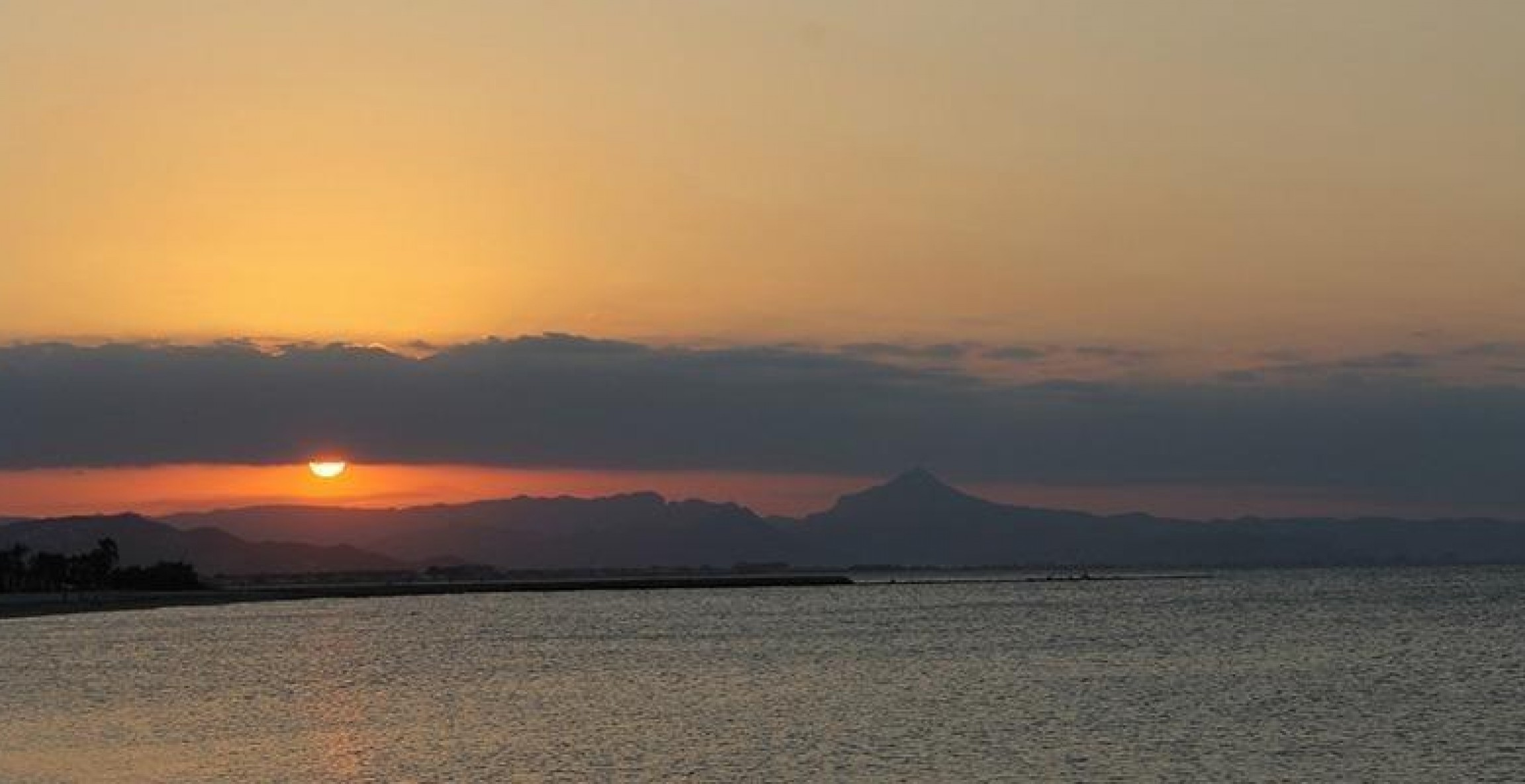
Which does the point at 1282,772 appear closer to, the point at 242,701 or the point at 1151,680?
the point at 1151,680

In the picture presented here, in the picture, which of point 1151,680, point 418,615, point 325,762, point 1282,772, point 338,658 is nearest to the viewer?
point 1282,772

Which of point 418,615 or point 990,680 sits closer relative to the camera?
point 990,680

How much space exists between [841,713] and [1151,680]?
837 inches

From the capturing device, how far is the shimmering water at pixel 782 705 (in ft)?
184

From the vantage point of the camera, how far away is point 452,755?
196 feet

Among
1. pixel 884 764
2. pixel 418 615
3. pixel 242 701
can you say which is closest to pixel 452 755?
pixel 884 764

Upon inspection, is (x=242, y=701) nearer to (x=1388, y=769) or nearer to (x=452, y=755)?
(x=452, y=755)

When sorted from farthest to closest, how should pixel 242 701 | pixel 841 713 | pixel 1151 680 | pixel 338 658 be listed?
pixel 338 658 < pixel 1151 680 < pixel 242 701 < pixel 841 713

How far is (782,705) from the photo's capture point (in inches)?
2985

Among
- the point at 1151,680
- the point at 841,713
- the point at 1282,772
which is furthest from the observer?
the point at 1151,680

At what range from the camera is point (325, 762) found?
189 feet

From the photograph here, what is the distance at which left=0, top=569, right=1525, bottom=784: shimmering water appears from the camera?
5609 cm

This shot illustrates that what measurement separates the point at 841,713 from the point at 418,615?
130204mm

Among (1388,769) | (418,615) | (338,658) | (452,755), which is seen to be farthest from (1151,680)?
(418,615)
